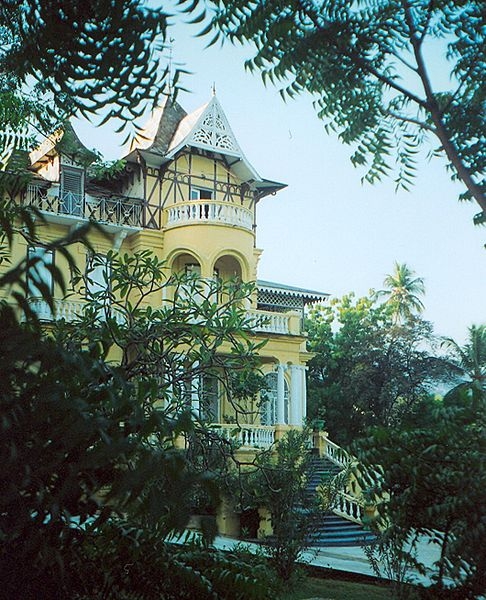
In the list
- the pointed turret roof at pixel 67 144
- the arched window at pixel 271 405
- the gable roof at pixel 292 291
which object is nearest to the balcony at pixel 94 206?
the gable roof at pixel 292 291

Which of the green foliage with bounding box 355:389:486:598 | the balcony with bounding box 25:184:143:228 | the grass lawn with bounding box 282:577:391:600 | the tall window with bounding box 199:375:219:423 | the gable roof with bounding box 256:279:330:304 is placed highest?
the balcony with bounding box 25:184:143:228

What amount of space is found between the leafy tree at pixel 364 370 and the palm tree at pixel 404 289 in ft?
16.4

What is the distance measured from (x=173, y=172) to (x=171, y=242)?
175 centimetres

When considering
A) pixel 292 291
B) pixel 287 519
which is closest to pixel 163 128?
pixel 292 291

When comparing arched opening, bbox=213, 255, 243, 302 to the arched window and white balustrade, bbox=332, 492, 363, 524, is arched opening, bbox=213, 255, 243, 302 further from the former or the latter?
white balustrade, bbox=332, 492, 363, 524

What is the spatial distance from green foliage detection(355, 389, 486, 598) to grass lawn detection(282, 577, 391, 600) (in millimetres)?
2809

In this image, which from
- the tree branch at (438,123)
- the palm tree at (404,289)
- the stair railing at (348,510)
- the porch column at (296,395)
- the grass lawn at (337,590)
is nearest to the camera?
the tree branch at (438,123)

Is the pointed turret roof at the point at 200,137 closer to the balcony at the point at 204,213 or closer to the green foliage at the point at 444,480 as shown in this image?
the balcony at the point at 204,213

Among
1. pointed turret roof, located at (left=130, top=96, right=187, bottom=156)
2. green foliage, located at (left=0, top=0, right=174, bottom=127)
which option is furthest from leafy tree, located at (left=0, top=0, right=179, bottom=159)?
pointed turret roof, located at (left=130, top=96, right=187, bottom=156)

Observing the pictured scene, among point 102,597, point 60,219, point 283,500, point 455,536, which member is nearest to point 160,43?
point 102,597

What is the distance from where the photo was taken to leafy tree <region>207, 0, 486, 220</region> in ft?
9.82

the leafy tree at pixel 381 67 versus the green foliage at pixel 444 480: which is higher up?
the leafy tree at pixel 381 67

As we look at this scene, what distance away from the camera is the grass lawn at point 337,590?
6.09 metres

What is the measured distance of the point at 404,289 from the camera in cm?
3105
